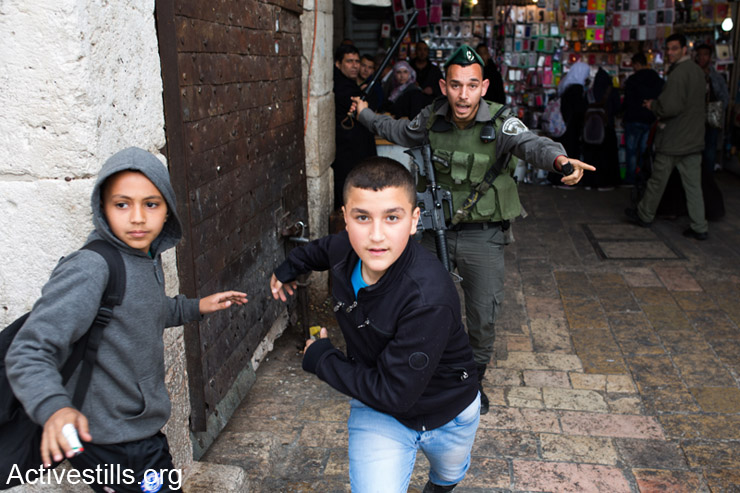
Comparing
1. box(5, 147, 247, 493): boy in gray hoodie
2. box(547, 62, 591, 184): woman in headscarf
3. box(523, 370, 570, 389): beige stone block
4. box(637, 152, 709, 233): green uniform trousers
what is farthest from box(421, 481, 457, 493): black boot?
box(547, 62, 591, 184): woman in headscarf

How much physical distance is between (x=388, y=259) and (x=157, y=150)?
3.49 feet

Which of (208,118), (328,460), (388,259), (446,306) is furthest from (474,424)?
(208,118)

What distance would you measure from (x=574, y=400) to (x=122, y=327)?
2.79 m

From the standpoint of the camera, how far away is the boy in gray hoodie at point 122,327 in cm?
178

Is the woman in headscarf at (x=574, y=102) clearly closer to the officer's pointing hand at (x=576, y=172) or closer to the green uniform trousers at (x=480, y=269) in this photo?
the green uniform trousers at (x=480, y=269)

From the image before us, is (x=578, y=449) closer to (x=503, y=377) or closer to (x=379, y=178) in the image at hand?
(x=503, y=377)

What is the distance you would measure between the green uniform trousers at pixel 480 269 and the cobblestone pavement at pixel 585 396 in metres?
0.52

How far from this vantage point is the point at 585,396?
3.96 metres

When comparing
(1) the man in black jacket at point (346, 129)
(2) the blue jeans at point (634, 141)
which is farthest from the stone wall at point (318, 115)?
(2) the blue jeans at point (634, 141)

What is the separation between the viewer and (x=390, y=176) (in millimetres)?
2131

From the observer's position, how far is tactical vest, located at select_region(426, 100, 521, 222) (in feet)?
12.0

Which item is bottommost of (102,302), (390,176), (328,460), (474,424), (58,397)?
(328,460)

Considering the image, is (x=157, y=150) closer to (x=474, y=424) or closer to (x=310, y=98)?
(x=474, y=424)

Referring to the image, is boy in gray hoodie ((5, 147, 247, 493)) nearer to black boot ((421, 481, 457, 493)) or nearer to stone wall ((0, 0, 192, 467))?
stone wall ((0, 0, 192, 467))
